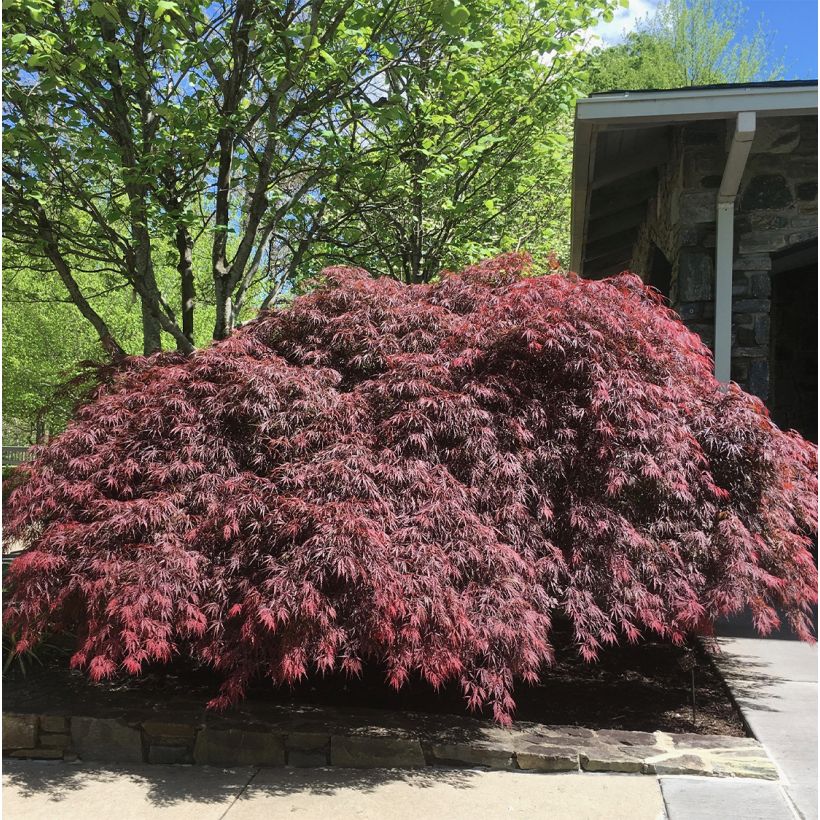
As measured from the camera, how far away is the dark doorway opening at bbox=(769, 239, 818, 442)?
8.55 meters

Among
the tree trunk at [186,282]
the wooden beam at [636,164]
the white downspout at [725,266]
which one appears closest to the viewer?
the white downspout at [725,266]

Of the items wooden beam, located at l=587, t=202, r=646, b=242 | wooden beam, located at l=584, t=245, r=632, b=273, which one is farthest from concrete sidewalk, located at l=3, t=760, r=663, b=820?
wooden beam, located at l=584, t=245, r=632, b=273

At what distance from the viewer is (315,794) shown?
3607 millimetres

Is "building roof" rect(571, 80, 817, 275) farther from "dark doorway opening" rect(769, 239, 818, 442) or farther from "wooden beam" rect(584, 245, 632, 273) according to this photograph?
"dark doorway opening" rect(769, 239, 818, 442)

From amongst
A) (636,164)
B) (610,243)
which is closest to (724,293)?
(636,164)

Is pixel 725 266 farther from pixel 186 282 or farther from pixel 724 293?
pixel 186 282

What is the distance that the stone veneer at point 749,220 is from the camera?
611cm

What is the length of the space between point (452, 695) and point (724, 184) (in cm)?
399

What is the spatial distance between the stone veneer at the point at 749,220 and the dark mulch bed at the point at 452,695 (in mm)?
2422

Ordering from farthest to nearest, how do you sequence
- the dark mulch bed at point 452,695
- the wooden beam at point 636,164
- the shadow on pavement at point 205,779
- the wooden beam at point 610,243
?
1. the wooden beam at point 610,243
2. the wooden beam at point 636,164
3. the dark mulch bed at point 452,695
4. the shadow on pavement at point 205,779

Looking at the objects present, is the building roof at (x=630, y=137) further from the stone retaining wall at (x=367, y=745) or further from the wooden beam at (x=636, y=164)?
the stone retaining wall at (x=367, y=745)

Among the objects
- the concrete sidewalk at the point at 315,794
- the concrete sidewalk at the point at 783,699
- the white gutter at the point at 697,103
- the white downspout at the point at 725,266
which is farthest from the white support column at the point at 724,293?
the concrete sidewalk at the point at 315,794

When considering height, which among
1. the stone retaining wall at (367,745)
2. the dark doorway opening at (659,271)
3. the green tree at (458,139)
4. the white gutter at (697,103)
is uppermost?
the green tree at (458,139)

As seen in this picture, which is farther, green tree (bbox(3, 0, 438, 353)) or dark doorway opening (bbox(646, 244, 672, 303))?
dark doorway opening (bbox(646, 244, 672, 303))
